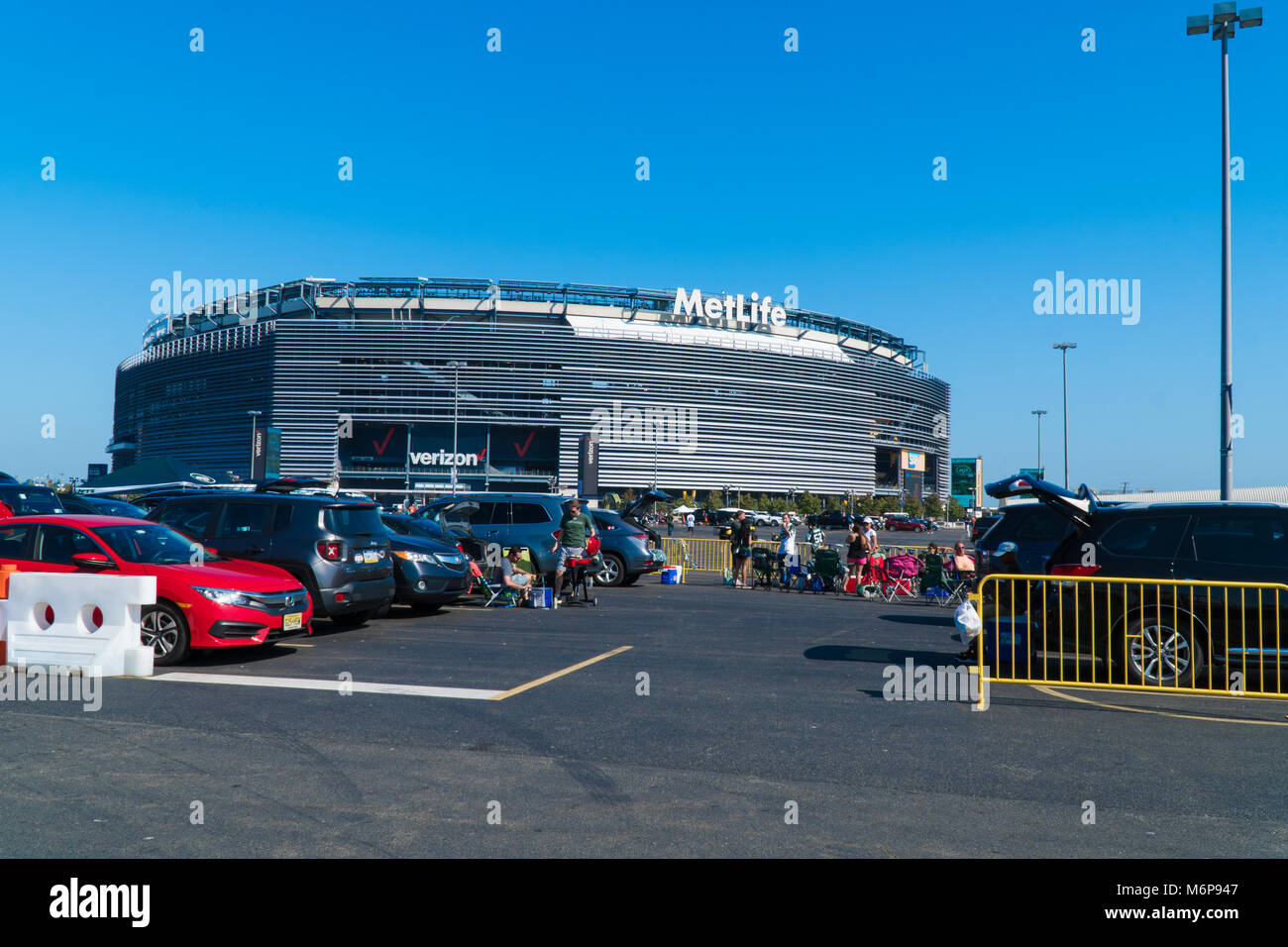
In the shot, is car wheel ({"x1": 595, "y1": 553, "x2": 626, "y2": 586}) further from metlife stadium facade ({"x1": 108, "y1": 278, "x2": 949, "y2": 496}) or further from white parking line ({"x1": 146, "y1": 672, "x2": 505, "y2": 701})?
metlife stadium facade ({"x1": 108, "y1": 278, "x2": 949, "y2": 496})

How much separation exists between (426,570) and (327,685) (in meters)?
5.72

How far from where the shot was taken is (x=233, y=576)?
9.74 metres

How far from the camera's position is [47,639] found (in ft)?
29.2

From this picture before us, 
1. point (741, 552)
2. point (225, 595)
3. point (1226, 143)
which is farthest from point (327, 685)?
point (1226, 143)

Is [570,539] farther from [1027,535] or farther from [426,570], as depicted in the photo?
[1027,535]

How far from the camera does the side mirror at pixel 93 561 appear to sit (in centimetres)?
945

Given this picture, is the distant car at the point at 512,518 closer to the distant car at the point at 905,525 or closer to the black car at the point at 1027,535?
the black car at the point at 1027,535

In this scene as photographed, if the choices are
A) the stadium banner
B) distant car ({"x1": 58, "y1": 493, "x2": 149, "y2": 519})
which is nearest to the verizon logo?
the stadium banner

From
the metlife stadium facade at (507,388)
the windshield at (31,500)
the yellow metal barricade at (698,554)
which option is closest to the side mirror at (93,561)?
the windshield at (31,500)

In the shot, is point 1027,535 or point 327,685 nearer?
point 327,685

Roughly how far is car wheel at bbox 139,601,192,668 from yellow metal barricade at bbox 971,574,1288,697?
26.2 ft

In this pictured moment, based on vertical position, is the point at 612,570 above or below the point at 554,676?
above

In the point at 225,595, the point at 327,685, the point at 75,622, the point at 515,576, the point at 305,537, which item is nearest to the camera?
the point at 327,685
